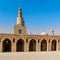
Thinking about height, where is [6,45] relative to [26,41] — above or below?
below

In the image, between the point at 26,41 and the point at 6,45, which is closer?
the point at 26,41

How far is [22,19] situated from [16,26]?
6.77 m

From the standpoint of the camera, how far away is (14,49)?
34188 mm

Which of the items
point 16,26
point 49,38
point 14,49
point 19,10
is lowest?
point 14,49

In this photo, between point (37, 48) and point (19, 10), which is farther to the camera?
point (19, 10)

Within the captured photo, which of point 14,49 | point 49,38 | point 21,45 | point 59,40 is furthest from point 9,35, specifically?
point 59,40

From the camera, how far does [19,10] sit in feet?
146

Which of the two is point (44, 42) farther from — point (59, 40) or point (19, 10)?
point (19, 10)

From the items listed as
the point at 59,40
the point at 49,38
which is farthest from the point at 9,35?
the point at 59,40

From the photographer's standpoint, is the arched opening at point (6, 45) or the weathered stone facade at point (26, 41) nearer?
the weathered stone facade at point (26, 41)

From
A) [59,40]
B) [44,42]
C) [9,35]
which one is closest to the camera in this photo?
[9,35]

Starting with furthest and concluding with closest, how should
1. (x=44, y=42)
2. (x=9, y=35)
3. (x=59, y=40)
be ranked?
(x=44, y=42) < (x=59, y=40) < (x=9, y=35)

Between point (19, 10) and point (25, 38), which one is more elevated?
point (19, 10)

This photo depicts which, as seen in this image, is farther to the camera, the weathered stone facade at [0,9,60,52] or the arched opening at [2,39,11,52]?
the arched opening at [2,39,11,52]
